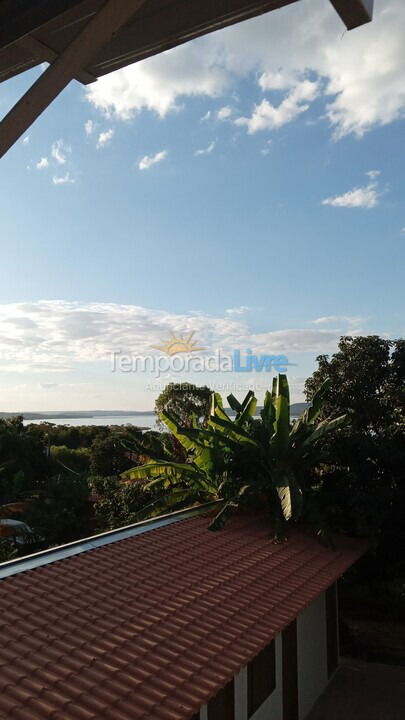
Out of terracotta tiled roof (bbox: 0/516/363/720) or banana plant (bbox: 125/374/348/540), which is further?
banana plant (bbox: 125/374/348/540)

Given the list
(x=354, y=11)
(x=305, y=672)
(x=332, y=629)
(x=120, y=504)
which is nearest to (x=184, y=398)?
(x=120, y=504)

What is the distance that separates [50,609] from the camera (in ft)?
19.9

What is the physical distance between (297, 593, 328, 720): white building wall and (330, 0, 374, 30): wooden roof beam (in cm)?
970

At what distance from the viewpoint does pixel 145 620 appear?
6.00 meters

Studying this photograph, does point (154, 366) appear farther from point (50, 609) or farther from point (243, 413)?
point (50, 609)

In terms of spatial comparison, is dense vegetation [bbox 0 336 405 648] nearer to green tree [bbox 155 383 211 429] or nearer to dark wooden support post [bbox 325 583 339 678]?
dark wooden support post [bbox 325 583 339 678]

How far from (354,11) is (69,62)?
120cm

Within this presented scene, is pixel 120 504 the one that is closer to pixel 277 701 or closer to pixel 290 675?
pixel 290 675

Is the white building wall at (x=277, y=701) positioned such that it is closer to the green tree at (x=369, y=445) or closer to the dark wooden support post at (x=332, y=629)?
the dark wooden support post at (x=332, y=629)

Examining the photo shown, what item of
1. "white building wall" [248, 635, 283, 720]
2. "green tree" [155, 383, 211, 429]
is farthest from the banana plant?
"green tree" [155, 383, 211, 429]

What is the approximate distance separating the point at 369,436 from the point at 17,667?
997 centimetres

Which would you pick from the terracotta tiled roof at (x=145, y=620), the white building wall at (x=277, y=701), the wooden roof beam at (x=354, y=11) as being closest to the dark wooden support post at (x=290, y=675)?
the white building wall at (x=277, y=701)

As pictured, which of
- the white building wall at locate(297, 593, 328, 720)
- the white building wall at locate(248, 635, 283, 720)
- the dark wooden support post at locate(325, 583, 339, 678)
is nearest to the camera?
the white building wall at locate(248, 635, 283, 720)

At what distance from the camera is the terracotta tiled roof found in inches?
174
